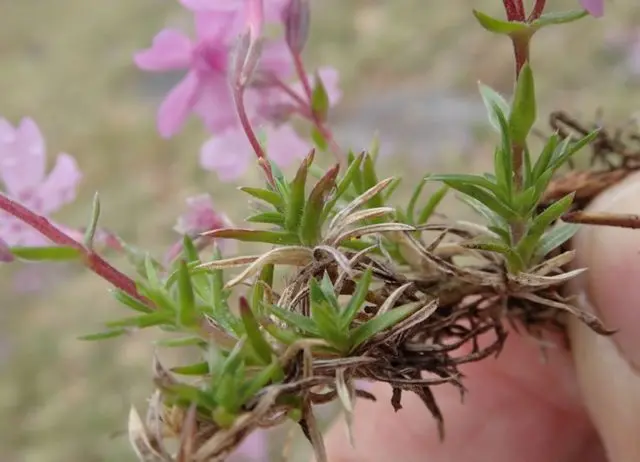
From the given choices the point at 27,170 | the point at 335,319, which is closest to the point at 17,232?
the point at 27,170

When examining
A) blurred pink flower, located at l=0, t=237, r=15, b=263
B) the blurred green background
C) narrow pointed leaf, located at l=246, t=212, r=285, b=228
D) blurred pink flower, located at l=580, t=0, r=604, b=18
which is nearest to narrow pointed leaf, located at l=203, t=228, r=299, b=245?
narrow pointed leaf, located at l=246, t=212, r=285, b=228

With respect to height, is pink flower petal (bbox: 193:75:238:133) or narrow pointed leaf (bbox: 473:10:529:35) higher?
pink flower petal (bbox: 193:75:238:133)

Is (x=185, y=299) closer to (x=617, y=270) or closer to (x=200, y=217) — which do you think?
(x=200, y=217)

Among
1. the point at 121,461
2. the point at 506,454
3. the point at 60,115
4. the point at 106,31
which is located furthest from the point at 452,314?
the point at 106,31

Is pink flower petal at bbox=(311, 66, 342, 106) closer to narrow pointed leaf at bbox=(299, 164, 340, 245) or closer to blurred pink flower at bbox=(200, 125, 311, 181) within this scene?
blurred pink flower at bbox=(200, 125, 311, 181)

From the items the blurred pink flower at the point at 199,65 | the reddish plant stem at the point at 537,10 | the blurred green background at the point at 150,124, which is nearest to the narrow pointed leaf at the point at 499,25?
the reddish plant stem at the point at 537,10

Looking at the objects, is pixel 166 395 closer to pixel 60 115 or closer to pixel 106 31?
pixel 60 115
